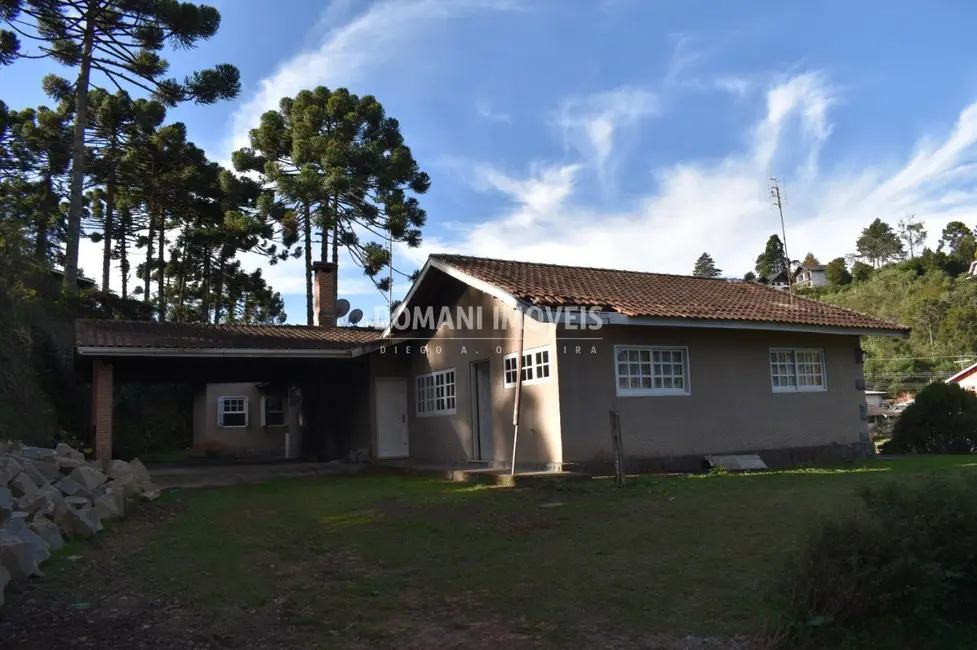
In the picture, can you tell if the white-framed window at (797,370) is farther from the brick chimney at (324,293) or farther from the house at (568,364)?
the brick chimney at (324,293)

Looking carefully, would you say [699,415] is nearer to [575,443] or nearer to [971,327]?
[575,443]

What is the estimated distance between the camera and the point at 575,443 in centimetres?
1176

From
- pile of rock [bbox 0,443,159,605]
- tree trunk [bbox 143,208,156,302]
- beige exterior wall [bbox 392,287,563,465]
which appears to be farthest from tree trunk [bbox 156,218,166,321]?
pile of rock [bbox 0,443,159,605]

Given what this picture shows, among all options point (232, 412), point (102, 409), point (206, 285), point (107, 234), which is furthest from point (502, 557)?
point (206, 285)

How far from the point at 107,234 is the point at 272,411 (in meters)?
9.50

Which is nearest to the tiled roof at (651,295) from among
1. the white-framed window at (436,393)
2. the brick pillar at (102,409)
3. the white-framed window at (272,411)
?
the white-framed window at (436,393)

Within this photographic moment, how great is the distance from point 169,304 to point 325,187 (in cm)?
1748

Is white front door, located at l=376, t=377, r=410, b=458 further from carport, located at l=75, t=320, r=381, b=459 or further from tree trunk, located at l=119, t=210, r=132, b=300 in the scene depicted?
tree trunk, located at l=119, t=210, r=132, b=300

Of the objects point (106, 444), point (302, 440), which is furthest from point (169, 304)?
point (106, 444)

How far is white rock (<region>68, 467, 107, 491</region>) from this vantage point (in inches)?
366

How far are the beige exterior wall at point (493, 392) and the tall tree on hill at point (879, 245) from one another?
8473cm

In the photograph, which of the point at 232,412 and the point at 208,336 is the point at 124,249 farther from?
the point at 208,336

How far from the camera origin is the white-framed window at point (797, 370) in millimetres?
14477

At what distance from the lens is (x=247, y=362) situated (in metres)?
18.1
